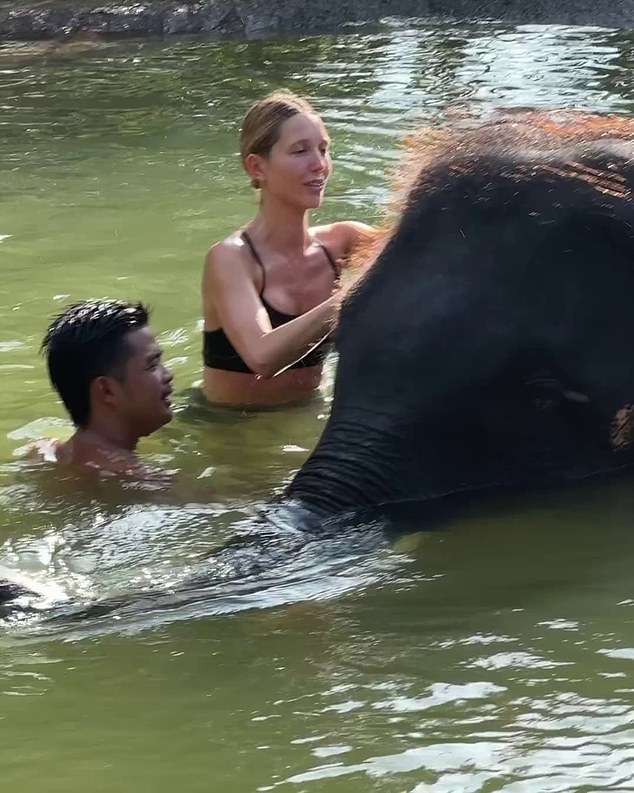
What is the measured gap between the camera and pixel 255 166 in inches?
252

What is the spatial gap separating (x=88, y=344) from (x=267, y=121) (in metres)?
1.39

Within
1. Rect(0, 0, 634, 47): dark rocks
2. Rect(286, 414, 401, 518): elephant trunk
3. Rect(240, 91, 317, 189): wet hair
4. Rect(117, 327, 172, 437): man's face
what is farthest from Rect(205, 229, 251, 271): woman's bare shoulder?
Rect(0, 0, 634, 47): dark rocks

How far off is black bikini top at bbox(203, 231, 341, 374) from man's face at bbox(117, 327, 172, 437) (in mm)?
828

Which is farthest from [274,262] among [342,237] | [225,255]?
[342,237]

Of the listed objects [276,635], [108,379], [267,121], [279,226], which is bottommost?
[276,635]

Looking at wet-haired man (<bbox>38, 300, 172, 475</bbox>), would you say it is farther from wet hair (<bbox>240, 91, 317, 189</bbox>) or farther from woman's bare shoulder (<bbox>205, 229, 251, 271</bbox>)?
wet hair (<bbox>240, 91, 317, 189</bbox>)

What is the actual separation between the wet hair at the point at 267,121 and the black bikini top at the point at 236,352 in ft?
1.30

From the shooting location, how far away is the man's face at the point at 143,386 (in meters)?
5.59

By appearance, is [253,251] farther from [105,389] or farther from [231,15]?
[231,15]

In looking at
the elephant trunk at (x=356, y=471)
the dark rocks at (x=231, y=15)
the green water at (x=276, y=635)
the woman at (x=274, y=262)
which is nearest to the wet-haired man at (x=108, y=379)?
the green water at (x=276, y=635)

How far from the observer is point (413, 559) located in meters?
4.67

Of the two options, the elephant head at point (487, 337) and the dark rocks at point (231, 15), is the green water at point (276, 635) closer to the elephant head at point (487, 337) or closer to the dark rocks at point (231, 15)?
the elephant head at point (487, 337)

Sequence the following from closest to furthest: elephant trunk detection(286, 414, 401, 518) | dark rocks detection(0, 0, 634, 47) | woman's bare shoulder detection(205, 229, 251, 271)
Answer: elephant trunk detection(286, 414, 401, 518) → woman's bare shoulder detection(205, 229, 251, 271) → dark rocks detection(0, 0, 634, 47)

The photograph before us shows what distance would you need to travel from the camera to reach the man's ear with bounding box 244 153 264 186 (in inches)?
251
